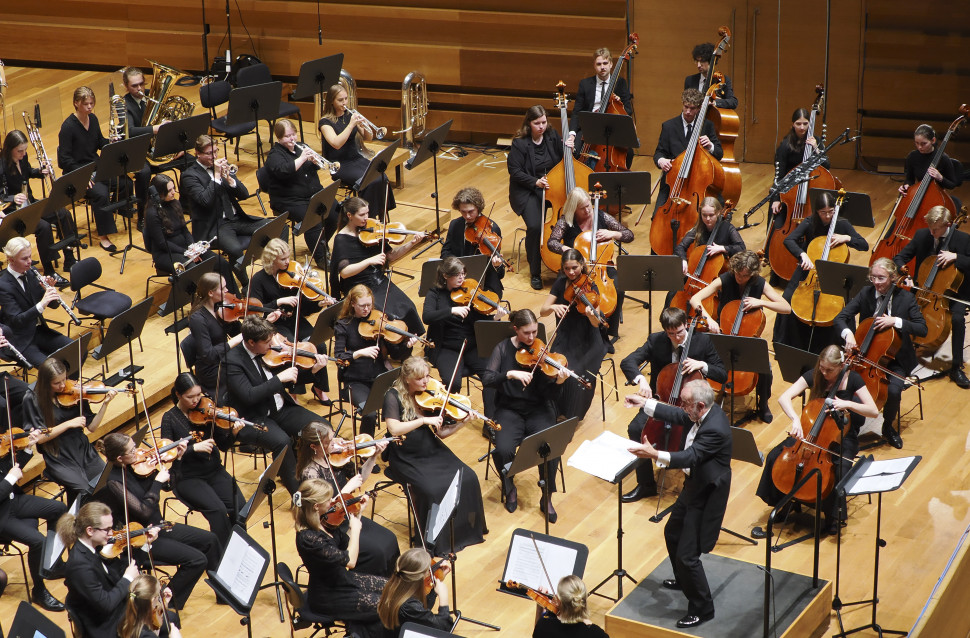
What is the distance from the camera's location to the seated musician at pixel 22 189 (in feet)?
28.4

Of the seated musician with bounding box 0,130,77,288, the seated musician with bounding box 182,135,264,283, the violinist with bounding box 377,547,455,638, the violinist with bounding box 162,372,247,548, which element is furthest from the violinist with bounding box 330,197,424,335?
the violinist with bounding box 377,547,455,638

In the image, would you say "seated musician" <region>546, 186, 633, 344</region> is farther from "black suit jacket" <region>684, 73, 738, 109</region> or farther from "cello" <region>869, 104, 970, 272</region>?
"cello" <region>869, 104, 970, 272</region>

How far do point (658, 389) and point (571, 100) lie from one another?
15.6ft

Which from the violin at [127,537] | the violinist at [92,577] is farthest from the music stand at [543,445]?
the violinist at [92,577]

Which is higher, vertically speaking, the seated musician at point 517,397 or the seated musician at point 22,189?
the seated musician at point 22,189

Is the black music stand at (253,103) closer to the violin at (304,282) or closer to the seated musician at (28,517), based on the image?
the violin at (304,282)

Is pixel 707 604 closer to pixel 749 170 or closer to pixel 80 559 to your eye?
pixel 80 559

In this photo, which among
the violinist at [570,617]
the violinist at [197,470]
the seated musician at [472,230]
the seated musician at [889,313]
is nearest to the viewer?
the violinist at [570,617]

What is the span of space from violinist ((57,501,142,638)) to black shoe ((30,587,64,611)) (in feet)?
2.68

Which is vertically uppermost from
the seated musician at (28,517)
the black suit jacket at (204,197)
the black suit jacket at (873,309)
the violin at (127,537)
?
the black suit jacket at (204,197)

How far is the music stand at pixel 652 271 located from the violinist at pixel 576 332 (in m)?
0.23

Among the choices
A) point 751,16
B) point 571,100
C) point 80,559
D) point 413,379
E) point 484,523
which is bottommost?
point 484,523

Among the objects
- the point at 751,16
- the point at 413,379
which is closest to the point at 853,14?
the point at 751,16

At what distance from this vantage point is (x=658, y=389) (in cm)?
683
